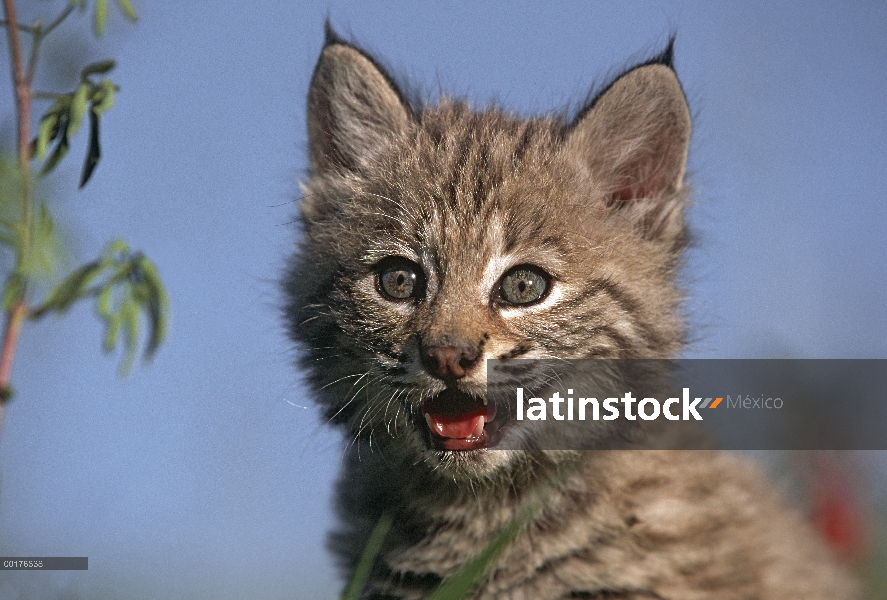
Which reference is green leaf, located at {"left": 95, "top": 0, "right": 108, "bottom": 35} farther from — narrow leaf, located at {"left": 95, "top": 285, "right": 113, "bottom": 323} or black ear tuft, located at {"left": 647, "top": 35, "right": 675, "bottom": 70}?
black ear tuft, located at {"left": 647, "top": 35, "right": 675, "bottom": 70}

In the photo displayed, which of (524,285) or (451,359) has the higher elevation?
(524,285)

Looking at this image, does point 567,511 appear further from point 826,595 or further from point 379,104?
point 379,104

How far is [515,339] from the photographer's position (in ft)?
7.79

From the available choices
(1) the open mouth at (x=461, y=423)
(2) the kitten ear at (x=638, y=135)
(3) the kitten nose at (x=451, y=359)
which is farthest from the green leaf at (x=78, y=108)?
(2) the kitten ear at (x=638, y=135)

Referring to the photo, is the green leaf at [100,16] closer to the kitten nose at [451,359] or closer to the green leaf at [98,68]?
the green leaf at [98,68]

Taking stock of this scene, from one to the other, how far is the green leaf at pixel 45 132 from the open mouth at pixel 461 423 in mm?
1153

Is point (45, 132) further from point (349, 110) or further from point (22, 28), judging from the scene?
point (349, 110)

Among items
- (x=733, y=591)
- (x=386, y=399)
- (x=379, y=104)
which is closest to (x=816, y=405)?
(x=733, y=591)

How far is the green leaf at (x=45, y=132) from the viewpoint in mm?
1823

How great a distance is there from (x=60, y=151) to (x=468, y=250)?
1138 mm

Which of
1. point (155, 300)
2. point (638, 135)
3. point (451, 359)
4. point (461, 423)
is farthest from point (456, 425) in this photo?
point (638, 135)

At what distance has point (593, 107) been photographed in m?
2.90

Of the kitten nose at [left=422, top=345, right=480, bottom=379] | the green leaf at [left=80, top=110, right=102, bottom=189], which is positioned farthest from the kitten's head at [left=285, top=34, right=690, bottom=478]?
Answer: the green leaf at [left=80, top=110, right=102, bottom=189]

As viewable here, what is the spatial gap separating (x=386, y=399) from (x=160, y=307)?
0.82m
